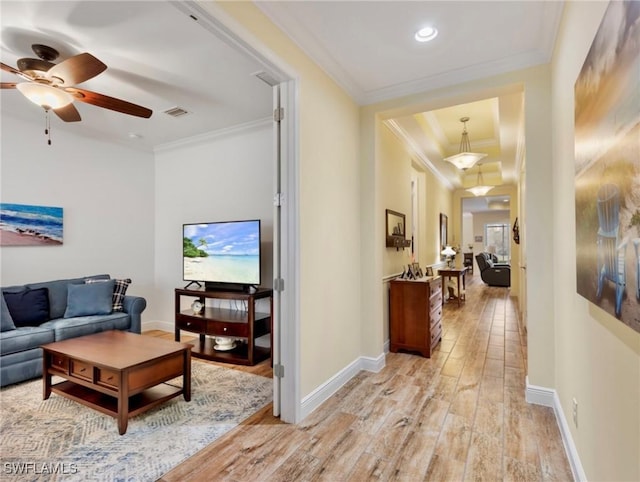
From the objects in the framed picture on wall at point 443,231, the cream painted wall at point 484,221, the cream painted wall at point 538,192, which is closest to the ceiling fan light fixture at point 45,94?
the cream painted wall at point 538,192

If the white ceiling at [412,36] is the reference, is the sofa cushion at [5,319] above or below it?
below

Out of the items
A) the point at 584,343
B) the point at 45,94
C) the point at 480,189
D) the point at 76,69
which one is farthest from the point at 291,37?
the point at 480,189

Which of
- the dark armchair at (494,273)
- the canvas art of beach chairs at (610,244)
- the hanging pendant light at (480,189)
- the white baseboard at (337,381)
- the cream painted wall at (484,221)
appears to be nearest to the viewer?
the canvas art of beach chairs at (610,244)

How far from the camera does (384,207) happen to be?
390 cm

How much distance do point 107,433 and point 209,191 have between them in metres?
3.11

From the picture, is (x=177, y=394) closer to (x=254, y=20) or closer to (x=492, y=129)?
(x=254, y=20)

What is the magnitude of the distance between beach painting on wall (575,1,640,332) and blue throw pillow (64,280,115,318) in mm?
4514

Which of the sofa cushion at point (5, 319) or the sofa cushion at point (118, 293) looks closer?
the sofa cushion at point (5, 319)

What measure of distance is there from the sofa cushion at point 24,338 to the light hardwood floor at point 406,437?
2202 millimetres

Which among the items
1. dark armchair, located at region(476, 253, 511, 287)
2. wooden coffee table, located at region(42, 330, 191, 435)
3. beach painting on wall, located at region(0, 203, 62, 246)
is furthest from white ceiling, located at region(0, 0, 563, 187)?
dark armchair, located at region(476, 253, 511, 287)

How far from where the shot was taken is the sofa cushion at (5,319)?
10.5 feet

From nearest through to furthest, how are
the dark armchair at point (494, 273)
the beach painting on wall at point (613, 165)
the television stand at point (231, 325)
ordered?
1. the beach painting on wall at point (613, 165)
2. the television stand at point (231, 325)
3. the dark armchair at point (494, 273)

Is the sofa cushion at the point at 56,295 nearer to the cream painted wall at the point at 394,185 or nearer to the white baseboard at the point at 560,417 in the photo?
the cream painted wall at the point at 394,185

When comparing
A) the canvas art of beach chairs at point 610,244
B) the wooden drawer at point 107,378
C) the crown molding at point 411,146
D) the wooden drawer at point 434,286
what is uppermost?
the crown molding at point 411,146
